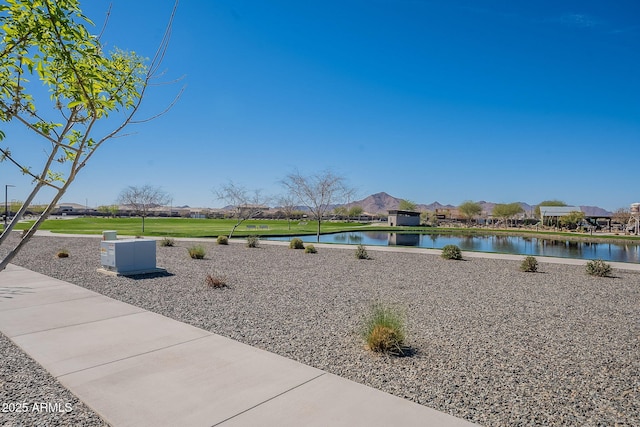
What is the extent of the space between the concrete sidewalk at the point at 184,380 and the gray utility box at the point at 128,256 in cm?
513

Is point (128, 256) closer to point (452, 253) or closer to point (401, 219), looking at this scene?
point (452, 253)

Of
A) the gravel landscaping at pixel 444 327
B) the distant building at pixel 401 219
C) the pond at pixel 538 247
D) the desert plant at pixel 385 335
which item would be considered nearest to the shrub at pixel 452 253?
the gravel landscaping at pixel 444 327

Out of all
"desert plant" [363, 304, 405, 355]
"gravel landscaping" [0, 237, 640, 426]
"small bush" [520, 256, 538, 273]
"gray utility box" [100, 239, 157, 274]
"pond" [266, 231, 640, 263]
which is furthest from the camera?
"pond" [266, 231, 640, 263]

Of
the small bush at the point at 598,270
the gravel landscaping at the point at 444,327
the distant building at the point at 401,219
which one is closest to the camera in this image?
the gravel landscaping at the point at 444,327

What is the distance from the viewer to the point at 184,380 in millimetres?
4668

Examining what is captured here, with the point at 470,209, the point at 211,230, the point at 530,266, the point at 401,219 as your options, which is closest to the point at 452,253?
the point at 530,266

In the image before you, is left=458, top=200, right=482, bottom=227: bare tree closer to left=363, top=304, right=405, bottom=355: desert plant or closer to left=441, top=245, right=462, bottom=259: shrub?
left=441, top=245, right=462, bottom=259: shrub

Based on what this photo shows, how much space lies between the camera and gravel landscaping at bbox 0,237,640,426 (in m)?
4.45

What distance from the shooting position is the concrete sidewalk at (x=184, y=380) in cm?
389

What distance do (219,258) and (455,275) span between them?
10.0 meters

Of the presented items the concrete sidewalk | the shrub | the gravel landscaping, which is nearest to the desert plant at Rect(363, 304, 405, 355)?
the gravel landscaping

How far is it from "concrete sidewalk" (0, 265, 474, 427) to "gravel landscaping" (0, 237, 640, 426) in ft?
0.85

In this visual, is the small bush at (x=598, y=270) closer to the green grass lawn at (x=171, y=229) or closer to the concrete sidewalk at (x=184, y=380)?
the concrete sidewalk at (x=184, y=380)

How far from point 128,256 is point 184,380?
9281mm
